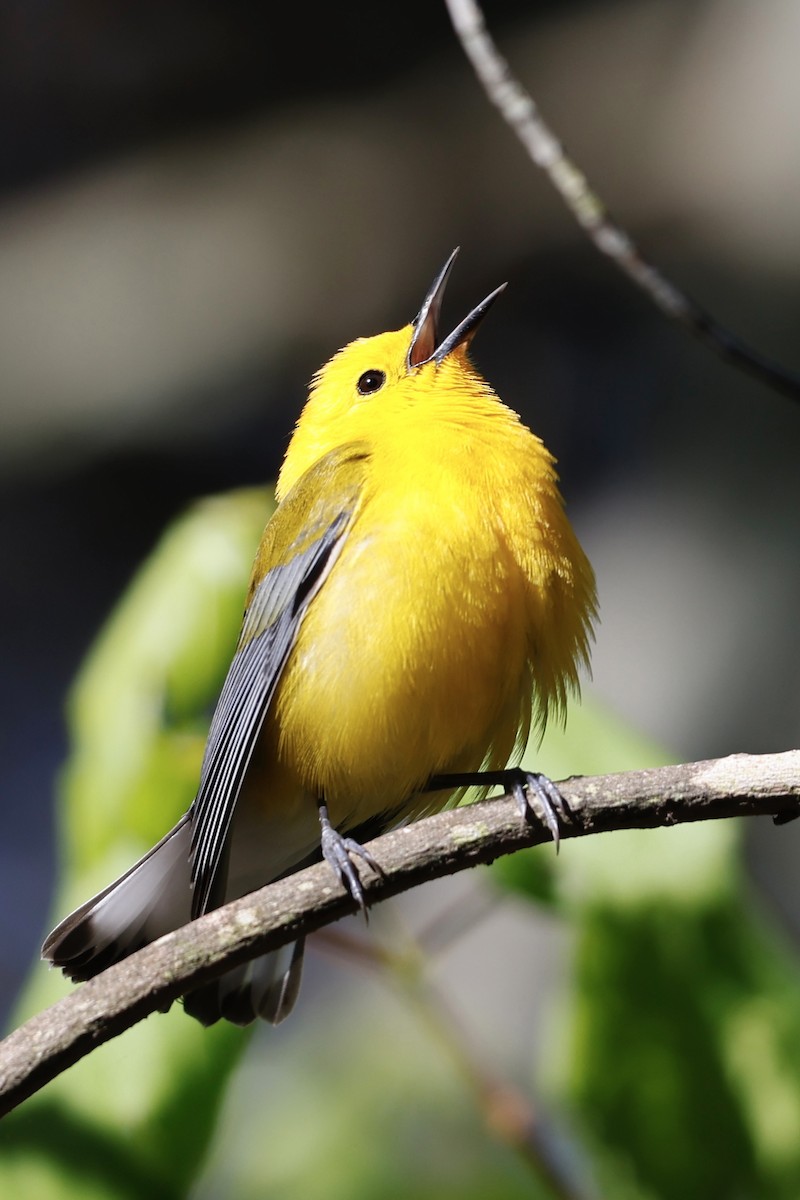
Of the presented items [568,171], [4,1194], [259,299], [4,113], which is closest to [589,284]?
[259,299]

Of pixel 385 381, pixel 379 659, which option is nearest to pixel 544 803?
pixel 379 659

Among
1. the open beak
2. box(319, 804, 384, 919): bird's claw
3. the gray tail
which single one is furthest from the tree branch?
the open beak

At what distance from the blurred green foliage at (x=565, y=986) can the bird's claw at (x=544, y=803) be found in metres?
0.25

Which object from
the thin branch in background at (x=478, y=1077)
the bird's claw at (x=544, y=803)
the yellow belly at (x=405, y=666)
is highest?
the yellow belly at (x=405, y=666)

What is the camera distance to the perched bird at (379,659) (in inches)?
140

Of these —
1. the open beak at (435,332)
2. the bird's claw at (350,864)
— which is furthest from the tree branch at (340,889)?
the open beak at (435,332)

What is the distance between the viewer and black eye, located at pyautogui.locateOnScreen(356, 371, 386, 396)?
4.38 meters

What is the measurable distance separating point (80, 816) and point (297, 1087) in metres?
4.45

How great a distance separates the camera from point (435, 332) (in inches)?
172

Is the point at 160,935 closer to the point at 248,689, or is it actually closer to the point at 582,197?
the point at 248,689

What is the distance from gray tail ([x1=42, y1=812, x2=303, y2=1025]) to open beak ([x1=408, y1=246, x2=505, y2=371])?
1.52m

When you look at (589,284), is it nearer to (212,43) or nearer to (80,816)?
(212,43)

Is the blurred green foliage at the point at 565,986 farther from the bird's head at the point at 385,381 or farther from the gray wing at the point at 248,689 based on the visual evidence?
the bird's head at the point at 385,381

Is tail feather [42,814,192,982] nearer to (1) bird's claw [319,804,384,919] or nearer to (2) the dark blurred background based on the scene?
(1) bird's claw [319,804,384,919]
